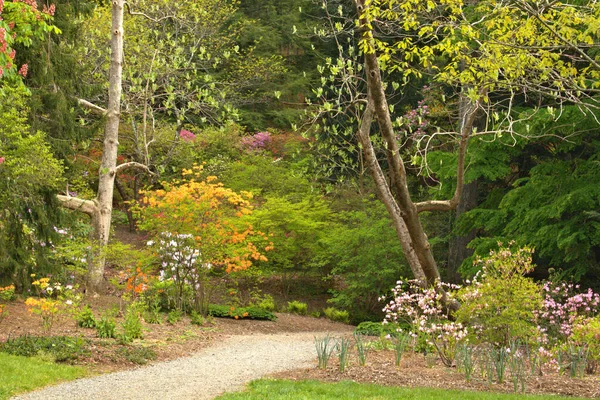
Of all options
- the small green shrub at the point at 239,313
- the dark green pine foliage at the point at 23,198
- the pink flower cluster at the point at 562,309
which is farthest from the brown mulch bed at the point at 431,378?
the small green shrub at the point at 239,313

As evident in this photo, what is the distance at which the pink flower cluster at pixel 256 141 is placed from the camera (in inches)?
937

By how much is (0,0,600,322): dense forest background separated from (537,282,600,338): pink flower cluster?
561mm

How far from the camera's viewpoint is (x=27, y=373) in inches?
283

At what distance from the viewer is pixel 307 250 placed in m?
18.6

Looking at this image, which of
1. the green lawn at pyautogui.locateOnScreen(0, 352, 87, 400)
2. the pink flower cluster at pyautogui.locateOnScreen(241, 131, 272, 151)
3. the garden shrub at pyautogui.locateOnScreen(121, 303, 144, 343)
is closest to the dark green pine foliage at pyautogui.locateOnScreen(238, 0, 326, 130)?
the pink flower cluster at pyautogui.locateOnScreen(241, 131, 272, 151)

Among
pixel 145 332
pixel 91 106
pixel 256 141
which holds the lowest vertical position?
pixel 145 332

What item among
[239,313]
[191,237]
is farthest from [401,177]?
[239,313]

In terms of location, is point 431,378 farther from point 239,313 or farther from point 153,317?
point 239,313

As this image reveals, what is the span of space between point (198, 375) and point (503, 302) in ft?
13.1

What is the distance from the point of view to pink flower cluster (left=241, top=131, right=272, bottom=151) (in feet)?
78.0

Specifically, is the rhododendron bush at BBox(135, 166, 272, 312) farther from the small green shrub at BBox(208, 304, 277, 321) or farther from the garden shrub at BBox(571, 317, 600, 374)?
the garden shrub at BBox(571, 317, 600, 374)

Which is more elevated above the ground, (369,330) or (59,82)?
(59,82)

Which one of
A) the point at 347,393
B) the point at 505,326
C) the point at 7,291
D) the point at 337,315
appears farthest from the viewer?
the point at 337,315

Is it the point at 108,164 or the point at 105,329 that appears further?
the point at 108,164
